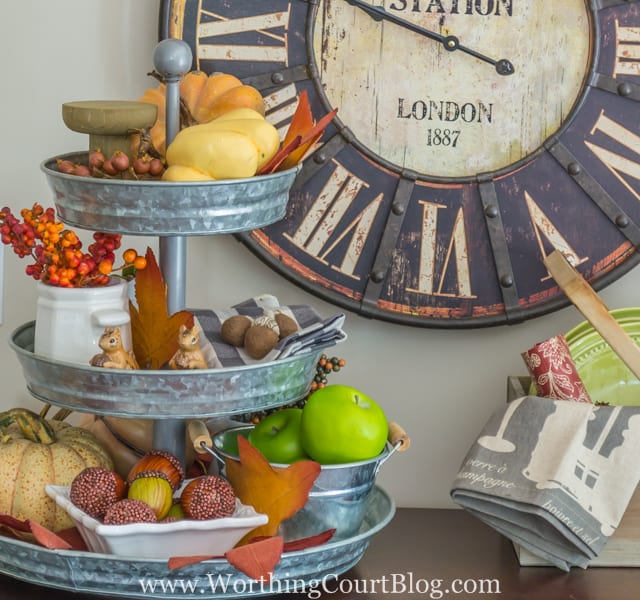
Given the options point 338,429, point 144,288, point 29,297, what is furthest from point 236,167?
point 29,297

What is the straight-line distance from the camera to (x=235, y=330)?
1104mm

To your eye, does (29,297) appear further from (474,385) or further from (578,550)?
(578,550)

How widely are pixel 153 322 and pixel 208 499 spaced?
7.9 inches

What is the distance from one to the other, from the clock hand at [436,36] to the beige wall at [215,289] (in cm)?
27

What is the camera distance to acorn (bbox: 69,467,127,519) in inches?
40.4

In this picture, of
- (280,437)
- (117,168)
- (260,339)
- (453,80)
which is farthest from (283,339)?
(453,80)

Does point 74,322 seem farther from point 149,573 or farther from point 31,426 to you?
point 149,573

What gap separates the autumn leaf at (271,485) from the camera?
3.41ft

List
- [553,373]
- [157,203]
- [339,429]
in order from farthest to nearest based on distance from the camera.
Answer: [553,373]
[339,429]
[157,203]

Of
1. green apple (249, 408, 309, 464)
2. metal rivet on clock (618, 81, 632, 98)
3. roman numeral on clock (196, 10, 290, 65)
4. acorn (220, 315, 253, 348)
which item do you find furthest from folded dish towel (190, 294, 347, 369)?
metal rivet on clock (618, 81, 632, 98)

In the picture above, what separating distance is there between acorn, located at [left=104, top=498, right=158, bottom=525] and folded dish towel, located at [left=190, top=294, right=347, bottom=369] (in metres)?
0.16

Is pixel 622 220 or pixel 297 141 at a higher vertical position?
pixel 297 141

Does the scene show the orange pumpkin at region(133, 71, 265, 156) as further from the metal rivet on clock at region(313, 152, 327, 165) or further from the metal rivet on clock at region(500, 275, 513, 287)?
the metal rivet on clock at region(500, 275, 513, 287)

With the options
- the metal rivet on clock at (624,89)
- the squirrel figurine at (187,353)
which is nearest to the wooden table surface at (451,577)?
the squirrel figurine at (187,353)
